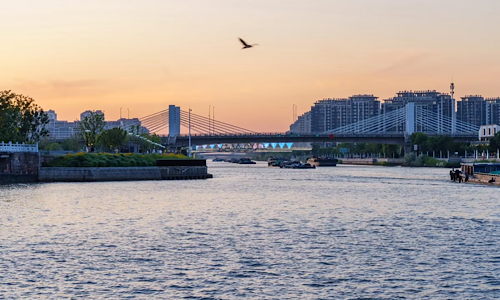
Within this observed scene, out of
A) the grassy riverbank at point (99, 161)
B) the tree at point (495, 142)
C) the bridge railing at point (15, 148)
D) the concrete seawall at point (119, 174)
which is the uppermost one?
the tree at point (495, 142)

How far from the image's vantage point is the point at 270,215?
52.4m

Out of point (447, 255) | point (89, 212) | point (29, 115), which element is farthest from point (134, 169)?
point (447, 255)

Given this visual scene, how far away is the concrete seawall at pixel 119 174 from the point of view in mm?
95812

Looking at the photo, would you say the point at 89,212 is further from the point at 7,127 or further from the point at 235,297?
the point at 7,127

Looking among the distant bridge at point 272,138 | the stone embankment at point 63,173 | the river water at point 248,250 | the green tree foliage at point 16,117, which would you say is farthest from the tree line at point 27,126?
the river water at point 248,250

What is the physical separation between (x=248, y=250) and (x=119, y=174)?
227 feet

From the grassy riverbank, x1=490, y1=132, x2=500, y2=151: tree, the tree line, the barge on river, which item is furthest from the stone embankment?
x1=490, y1=132, x2=500, y2=151: tree

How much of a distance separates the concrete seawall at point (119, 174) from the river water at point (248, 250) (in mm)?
34905

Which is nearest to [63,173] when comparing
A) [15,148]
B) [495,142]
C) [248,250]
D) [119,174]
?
[15,148]

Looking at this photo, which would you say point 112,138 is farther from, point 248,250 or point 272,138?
point 248,250

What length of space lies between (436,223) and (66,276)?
26734 millimetres

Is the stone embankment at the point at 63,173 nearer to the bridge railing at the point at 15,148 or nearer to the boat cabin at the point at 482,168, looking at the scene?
the bridge railing at the point at 15,148

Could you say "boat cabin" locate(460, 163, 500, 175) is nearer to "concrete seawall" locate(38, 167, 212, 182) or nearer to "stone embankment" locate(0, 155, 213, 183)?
"concrete seawall" locate(38, 167, 212, 182)

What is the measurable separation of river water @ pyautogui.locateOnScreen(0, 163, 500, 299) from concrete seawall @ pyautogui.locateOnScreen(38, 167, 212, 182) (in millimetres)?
34905
